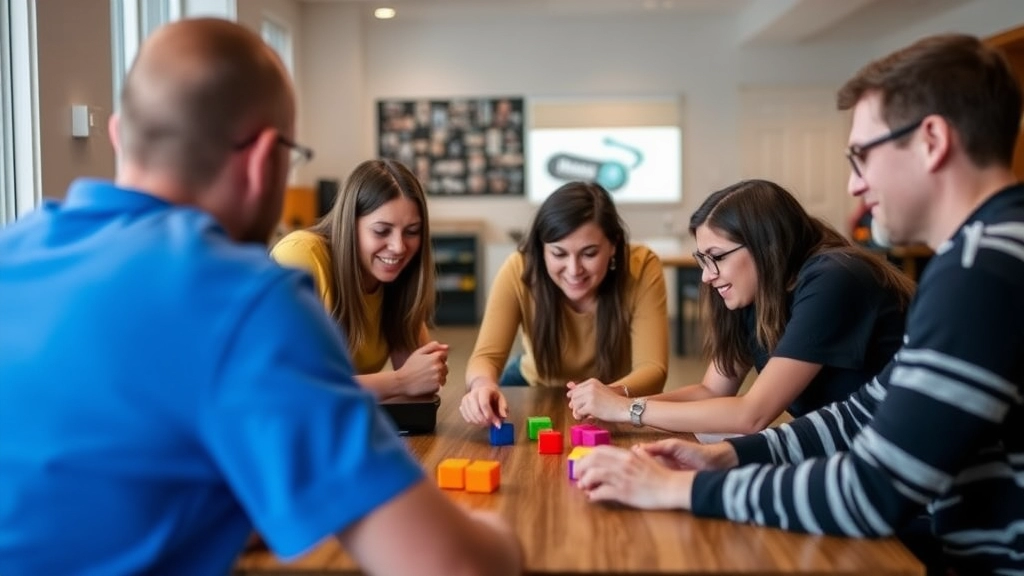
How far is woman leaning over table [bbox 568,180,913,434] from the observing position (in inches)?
78.0

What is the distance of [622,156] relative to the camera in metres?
10.1

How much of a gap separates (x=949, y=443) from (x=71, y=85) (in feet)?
11.9

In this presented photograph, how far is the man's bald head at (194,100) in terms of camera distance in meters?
1.00

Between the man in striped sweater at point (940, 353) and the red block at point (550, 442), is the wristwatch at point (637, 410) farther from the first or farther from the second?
the man in striped sweater at point (940, 353)

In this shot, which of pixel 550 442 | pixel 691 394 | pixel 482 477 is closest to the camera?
pixel 482 477

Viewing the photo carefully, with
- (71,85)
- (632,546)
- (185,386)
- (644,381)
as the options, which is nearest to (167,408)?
(185,386)

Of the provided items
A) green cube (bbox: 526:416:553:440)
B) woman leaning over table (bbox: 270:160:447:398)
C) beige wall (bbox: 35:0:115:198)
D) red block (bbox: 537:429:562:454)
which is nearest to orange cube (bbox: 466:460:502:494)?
red block (bbox: 537:429:562:454)

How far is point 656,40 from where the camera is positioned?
10086 mm

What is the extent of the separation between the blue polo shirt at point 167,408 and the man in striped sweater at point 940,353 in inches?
25.5

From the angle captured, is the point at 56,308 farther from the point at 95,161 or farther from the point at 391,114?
the point at 391,114

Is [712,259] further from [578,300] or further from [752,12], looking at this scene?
[752,12]

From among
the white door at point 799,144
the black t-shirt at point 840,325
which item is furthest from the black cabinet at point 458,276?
the black t-shirt at point 840,325

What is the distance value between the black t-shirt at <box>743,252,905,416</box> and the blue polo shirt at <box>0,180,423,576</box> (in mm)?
1239

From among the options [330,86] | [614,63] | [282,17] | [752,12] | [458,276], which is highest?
[752,12]
